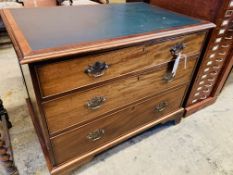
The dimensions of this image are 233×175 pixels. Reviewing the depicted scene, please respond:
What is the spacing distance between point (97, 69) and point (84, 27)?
226 mm

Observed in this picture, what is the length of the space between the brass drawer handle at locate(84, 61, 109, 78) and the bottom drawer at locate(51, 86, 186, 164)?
289 millimetres

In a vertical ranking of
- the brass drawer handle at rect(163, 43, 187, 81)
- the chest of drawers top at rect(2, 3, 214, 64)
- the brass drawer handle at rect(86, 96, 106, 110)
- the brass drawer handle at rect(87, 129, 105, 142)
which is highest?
the chest of drawers top at rect(2, 3, 214, 64)

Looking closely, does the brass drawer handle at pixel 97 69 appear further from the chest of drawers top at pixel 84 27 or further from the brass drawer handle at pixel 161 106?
the brass drawer handle at pixel 161 106

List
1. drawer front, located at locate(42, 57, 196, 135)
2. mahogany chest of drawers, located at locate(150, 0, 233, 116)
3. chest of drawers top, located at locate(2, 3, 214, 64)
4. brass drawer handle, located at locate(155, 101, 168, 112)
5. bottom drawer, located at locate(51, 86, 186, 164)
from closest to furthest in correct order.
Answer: chest of drawers top, located at locate(2, 3, 214, 64) < drawer front, located at locate(42, 57, 196, 135) < bottom drawer, located at locate(51, 86, 186, 164) < mahogany chest of drawers, located at locate(150, 0, 233, 116) < brass drawer handle, located at locate(155, 101, 168, 112)

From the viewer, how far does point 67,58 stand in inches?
27.2

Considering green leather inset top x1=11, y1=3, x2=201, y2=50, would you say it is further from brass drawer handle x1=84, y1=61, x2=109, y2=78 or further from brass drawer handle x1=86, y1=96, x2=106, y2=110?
brass drawer handle x1=86, y1=96, x2=106, y2=110

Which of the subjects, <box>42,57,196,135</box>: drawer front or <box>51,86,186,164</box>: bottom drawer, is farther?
<box>51,86,186,164</box>: bottom drawer

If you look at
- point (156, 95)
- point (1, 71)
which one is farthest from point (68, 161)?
point (1, 71)

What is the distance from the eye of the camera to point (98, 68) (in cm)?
79

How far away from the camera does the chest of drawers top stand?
67cm

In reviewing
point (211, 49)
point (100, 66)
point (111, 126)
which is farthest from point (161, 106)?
point (100, 66)

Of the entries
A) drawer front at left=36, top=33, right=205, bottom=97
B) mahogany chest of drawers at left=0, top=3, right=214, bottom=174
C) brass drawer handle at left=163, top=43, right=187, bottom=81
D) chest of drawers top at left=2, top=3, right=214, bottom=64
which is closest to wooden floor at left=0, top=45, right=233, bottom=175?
mahogany chest of drawers at left=0, top=3, right=214, bottom=174

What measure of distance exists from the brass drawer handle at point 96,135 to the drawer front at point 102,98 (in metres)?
0.12

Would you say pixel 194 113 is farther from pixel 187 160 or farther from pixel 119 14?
pixel 119 14
